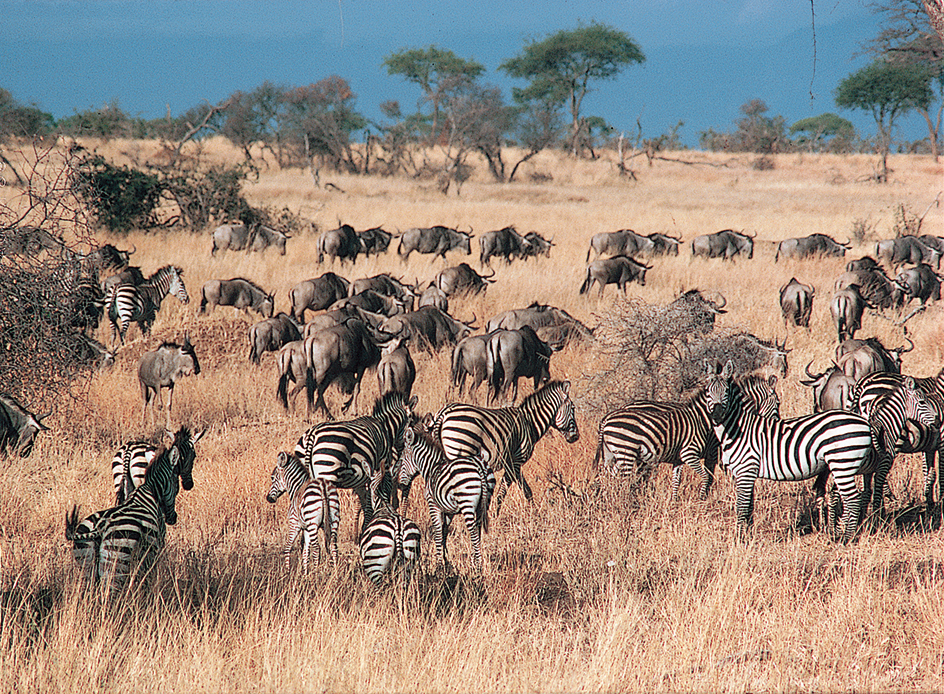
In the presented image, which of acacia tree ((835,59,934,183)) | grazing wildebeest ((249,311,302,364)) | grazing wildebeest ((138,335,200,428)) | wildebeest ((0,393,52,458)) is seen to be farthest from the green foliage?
acacia tree ((835,59,934,183))

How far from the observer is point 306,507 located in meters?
5.41

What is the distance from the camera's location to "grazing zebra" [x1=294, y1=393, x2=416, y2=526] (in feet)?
19.6

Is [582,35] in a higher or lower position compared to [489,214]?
higher

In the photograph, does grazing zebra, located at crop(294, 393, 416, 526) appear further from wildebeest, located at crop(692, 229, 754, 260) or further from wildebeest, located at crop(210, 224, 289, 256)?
wildebeest, located at crop(692, 229, 754, 260)

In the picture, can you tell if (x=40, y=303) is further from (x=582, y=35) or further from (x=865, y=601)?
(x=582, y=35)

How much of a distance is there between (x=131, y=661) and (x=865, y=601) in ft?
12.8

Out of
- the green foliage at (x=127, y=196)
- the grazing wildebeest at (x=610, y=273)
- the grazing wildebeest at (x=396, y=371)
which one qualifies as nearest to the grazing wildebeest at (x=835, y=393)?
the grazing wildebeest at (x=396, y=371)

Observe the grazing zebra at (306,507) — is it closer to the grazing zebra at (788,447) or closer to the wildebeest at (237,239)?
the grazing zebra at (788,447)

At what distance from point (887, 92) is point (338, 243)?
1639 inches

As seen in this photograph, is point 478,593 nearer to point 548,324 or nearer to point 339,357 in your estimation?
point 339,357

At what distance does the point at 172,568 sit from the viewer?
541cm

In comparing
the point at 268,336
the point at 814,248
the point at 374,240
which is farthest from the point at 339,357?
the point at 814,248

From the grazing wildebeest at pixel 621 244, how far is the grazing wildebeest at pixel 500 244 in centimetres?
194

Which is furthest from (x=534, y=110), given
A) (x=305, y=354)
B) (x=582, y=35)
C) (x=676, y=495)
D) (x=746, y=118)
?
(x=676, y=495)
